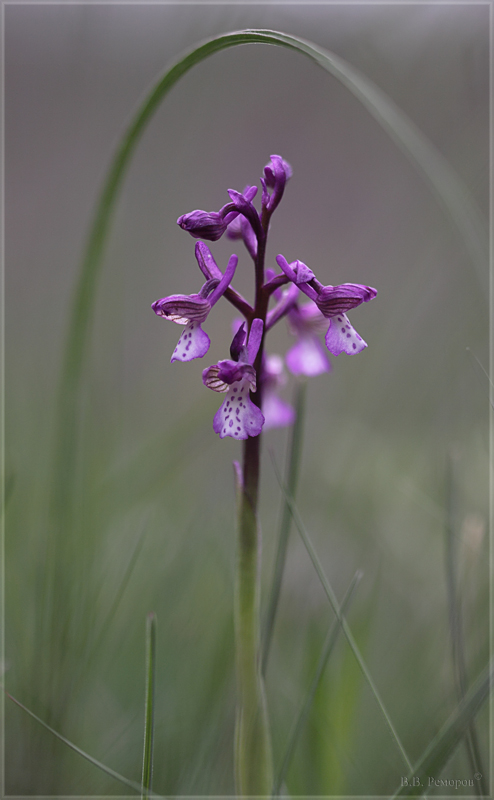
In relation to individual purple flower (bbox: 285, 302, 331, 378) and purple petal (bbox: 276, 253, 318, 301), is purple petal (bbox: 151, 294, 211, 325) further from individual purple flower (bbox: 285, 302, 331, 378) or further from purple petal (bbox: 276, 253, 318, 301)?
individual purple flower (bbox: 285, 302, 331, 378)

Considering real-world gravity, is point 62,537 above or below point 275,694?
above

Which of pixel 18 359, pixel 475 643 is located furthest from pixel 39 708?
pixel 18 359

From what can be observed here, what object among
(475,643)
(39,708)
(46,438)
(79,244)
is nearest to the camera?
(39,708)

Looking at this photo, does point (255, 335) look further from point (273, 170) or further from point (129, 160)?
point (129, 160)

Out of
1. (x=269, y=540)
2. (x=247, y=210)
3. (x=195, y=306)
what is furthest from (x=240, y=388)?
(x=269, y=540)

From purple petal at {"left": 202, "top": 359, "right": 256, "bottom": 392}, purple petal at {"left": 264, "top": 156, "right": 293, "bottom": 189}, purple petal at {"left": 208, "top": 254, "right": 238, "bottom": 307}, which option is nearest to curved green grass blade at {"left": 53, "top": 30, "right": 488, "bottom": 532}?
purple petal at {"left": 264, "top": 156, "right": 293, "bottom": 189}

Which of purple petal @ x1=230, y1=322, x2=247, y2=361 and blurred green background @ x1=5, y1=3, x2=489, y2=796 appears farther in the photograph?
blurred green background @ x1=5, y1=3, x2=489, y2=796

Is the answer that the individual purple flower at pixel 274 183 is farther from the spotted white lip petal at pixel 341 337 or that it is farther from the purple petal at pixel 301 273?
the spotted white lip petal at pixel 341 337

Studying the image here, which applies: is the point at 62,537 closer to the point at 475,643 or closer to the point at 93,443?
the point at 93,443
